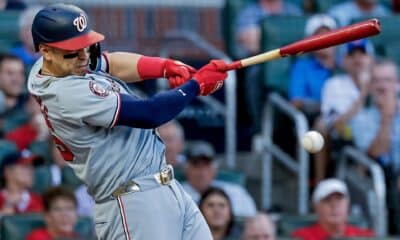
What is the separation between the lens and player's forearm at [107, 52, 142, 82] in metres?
5.56

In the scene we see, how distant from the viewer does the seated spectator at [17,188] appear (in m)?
7.82

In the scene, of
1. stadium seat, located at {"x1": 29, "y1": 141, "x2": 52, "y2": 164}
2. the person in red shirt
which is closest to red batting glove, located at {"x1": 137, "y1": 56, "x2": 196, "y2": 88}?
the person in red shirt

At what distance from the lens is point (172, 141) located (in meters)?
8.29

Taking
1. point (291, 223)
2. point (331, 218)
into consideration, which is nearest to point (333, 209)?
point (331, 218)

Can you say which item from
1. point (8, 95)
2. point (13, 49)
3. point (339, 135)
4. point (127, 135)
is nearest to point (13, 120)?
point (8, 95)

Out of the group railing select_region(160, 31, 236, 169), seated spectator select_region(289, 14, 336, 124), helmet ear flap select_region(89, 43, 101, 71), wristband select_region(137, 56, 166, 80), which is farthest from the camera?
railing select_region(160, 31, 236, 169)

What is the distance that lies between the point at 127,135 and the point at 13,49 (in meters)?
4.18

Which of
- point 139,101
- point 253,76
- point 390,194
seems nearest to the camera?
point 139,101

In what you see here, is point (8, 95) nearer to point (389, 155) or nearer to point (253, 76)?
point (253, 76)

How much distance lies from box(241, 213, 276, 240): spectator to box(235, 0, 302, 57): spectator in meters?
2.20

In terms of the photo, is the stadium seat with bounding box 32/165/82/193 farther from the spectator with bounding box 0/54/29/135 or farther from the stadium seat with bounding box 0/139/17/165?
the spectator with bounding box 0/54/29/135

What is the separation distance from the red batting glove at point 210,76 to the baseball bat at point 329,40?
0.12ft

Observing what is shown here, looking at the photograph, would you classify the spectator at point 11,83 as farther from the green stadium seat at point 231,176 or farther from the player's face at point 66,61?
the player's face at point 66,61

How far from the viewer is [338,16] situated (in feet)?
31.2
